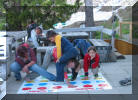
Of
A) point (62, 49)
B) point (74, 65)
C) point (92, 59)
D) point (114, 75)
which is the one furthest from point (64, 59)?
point (114, 75)

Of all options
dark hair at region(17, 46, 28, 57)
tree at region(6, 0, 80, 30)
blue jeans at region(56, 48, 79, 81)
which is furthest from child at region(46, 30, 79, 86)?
tree at region(6, 0, 80, 30)

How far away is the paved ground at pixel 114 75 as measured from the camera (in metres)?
4.86

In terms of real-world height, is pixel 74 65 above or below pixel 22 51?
below

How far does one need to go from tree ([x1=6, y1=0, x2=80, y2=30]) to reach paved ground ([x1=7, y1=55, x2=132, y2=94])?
395 cm

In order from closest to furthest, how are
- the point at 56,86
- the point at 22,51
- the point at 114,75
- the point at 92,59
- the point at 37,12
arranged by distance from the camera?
the point at 22,51
the point at 56,86
the point at 92,59
the point at 114,75
the point at 37,12

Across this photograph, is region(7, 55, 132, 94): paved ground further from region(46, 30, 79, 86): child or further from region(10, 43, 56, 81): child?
region(46, 30, 79, 86): child

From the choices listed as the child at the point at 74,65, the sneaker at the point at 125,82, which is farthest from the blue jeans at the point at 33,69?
the sneaker at the point at 125,82

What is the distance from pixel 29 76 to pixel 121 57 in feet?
11.3

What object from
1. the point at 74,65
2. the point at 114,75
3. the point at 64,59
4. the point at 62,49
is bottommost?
the point at 114,75

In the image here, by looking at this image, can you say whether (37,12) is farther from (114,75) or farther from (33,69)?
(33,69)

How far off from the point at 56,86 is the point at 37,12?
613 cm

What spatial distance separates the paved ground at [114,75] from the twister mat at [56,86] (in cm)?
15

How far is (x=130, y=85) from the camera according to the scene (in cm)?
523

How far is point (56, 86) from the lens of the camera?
519 cm
